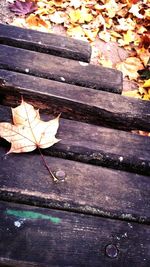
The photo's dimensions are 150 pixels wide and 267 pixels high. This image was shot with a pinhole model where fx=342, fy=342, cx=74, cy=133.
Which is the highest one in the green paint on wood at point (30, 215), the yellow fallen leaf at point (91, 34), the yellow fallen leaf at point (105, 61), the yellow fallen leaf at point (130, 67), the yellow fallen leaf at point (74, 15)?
the green paint on wood at point (30, 215)

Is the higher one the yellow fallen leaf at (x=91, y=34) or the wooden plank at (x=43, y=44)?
the wooden plank at (x=43, y=44)

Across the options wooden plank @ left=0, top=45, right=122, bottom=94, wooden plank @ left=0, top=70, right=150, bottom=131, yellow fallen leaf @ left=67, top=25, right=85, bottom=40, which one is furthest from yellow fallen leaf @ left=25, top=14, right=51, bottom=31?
wooden plank @ left=0, top=70, right=150, bottom=131

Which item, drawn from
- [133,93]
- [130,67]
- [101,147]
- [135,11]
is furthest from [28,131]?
[135,11]

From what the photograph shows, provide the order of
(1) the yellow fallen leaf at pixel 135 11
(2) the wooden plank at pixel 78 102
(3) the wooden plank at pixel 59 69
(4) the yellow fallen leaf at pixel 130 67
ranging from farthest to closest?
(1) the yellow fallen leaf at pixel 135 11 → (4) the yellow fallen leaf at pixel 130 67 → (3) the wooden plank at pixel 59 69 → (2) the wooden plank at pixel 78 102

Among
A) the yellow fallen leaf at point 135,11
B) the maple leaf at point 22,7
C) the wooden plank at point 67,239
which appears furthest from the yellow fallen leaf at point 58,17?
the wooden plank at point 67,239

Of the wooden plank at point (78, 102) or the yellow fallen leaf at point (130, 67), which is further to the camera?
the yellow fallen leaf at point (130, 67)

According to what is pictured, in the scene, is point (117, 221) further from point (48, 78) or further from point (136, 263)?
point (48, 78)

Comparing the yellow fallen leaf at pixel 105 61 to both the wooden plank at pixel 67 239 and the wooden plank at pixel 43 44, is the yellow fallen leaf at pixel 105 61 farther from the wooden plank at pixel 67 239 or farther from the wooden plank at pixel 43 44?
the wooden plank at pixel 67 239

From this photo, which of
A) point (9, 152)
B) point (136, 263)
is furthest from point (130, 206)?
point (9, 152)
